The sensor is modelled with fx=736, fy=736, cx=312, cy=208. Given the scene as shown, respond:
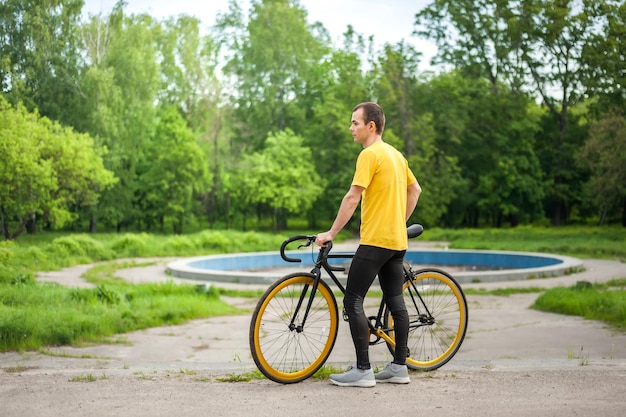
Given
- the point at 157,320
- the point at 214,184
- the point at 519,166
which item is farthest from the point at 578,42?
the point at 214,184

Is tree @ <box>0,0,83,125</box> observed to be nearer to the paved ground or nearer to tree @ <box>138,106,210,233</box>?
the paved ground

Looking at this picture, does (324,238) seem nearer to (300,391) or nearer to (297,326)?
(297,326)

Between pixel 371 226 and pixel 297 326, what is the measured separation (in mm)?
846

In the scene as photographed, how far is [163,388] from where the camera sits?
4672mm

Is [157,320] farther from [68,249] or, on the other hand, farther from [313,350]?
[68,249]

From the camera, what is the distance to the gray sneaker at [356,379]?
476 cm

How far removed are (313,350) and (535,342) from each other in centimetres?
391

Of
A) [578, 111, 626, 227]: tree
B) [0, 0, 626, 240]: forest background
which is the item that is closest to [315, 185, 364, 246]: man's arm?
[0, 0, 626, 240]: forest background

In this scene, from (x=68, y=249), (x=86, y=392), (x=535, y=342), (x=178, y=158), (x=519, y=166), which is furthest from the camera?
(x=519, y=166)

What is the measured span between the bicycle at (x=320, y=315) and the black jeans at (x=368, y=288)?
0.17 meters

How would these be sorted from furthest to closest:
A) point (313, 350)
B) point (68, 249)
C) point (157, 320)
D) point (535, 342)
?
point (68, 249) < point (157, 320) < point (535, 342) < point (313, 350)

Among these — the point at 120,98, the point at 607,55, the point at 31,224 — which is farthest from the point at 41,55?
the point at 607,55

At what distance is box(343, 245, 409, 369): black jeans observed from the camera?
482cm

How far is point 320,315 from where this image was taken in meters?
5.15
